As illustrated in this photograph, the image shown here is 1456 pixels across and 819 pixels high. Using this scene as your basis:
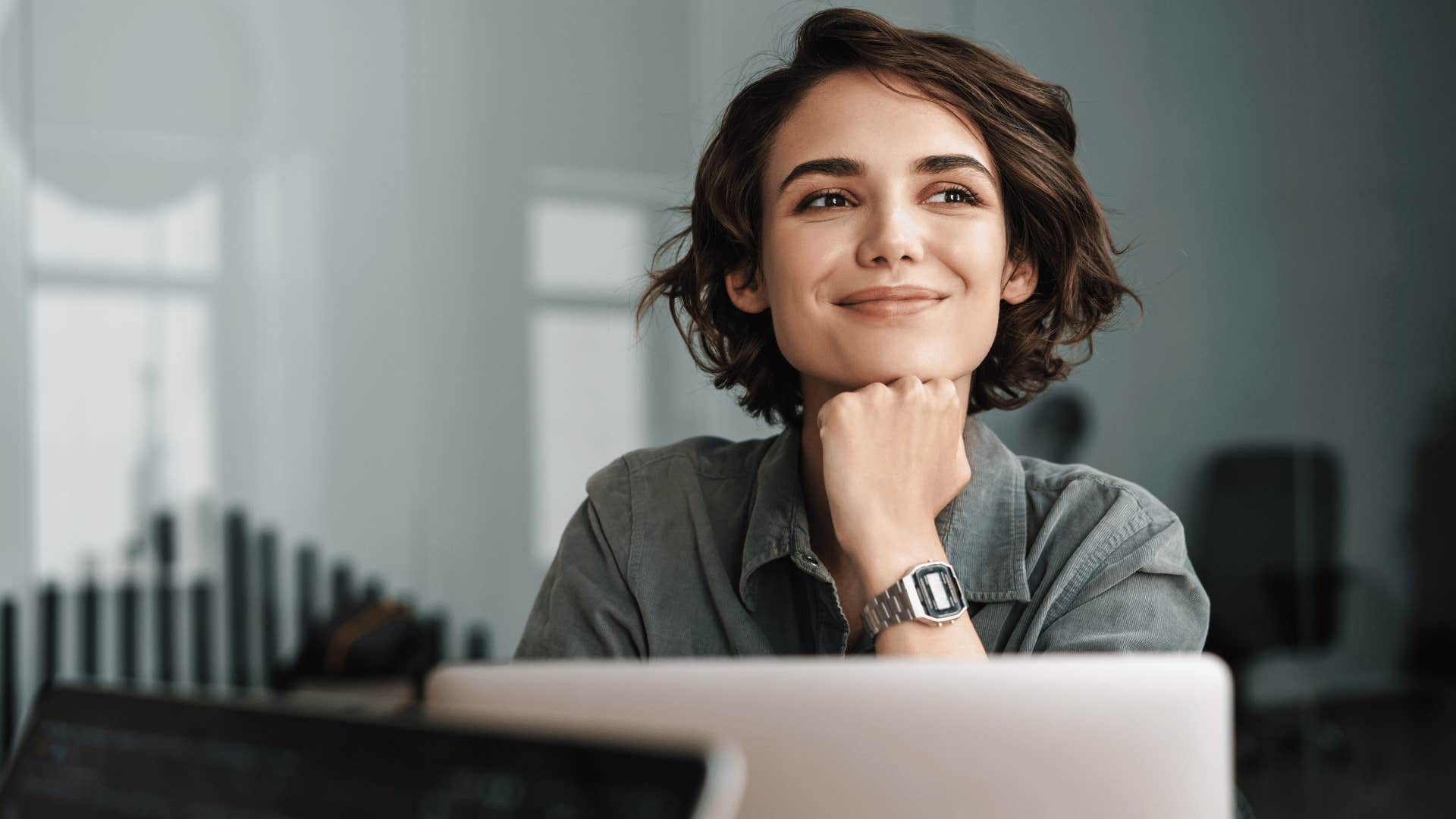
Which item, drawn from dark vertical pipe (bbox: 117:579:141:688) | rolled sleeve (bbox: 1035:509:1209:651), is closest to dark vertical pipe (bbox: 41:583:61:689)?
dark vertical pipe (bbox: 117:579:141:688)

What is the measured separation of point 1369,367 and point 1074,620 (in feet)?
7.26

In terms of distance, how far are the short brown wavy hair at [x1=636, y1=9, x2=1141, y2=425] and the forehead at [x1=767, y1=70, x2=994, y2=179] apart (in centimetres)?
2

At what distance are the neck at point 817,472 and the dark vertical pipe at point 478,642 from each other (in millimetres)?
1953

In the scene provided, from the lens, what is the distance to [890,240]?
1.19 metres

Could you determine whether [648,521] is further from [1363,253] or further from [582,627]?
[1363,253]

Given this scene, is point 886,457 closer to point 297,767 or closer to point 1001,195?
point 1001,195

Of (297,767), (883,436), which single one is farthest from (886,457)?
(297,767)

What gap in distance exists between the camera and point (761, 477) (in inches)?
51.2

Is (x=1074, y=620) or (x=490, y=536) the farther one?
(x=490, y=536)

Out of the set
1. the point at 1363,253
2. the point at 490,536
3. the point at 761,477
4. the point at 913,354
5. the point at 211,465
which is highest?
the point at 1363,253

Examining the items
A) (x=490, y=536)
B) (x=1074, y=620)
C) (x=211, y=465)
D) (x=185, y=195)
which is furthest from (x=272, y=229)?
(x=1074, y=620)

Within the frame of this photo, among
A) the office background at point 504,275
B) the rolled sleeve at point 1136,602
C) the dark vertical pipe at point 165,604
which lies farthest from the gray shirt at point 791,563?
the dark vertical pipe at point 165,604

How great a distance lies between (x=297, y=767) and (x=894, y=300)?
86cm

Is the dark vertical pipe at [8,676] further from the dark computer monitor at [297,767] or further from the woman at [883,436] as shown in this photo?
the dark computer monitor at [297,767]
